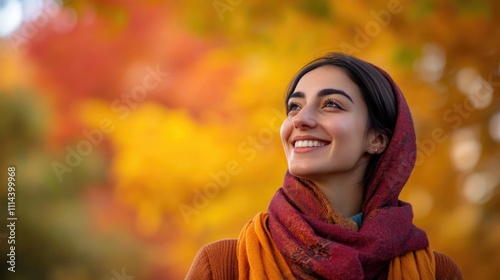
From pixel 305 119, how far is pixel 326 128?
0.14 ft

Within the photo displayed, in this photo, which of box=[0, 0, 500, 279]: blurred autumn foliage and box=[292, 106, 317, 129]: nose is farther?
box=[0, 0, 500, 279]: blurred autumn foliage

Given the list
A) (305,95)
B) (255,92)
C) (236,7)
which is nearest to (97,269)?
(255,92)

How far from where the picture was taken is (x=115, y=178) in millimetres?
2846

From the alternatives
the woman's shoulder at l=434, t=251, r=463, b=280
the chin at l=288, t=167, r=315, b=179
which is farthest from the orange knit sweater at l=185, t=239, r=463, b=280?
the woman's shoulder at l=434, t=251, r=463, b=280

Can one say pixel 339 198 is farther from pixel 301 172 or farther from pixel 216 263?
pixel 216 263

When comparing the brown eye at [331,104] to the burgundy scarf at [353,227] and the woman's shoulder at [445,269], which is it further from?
the woman's shoulder at [445,269]

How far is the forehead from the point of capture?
4.33 ft

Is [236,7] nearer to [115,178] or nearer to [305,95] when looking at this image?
[115,178]

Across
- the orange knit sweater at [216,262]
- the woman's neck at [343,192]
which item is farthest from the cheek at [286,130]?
Answer: the orange knit sweater at [216,262]

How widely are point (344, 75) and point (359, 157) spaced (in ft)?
0.55

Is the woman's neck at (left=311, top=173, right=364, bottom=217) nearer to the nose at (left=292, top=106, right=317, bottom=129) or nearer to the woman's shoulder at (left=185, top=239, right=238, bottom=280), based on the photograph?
the nose at (left=292, top=106, right=317, bottom=129)

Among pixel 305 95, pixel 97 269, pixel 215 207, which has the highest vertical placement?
pixel 305 95

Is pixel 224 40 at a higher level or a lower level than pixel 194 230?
higher

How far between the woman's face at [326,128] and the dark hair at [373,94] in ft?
0.04
